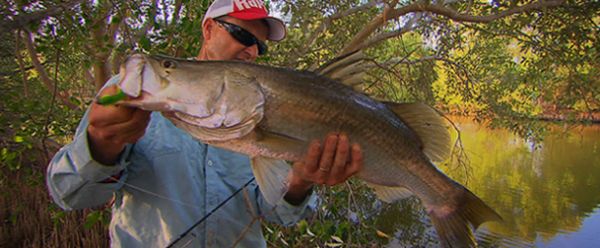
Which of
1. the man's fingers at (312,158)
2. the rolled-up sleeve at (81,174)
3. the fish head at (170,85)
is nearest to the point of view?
the fish head at (170,85)

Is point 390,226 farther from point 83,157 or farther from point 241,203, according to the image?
point 83,157

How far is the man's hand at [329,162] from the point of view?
164 centimetres

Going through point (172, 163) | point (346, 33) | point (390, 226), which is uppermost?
point (346, 33)

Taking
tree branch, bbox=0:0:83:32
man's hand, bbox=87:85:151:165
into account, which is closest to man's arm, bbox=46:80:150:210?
man's hand, bbox=87:85:151:165

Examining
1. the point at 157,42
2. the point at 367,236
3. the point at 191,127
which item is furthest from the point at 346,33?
the point at 191,127

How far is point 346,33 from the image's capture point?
274 inches

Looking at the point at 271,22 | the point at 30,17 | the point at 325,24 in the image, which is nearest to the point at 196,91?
the point at 271,22

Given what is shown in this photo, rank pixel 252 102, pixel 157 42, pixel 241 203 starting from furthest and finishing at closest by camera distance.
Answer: pixel 157 42 → pixel 241 203 → pixel 252 102

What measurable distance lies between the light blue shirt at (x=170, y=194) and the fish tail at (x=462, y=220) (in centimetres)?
71

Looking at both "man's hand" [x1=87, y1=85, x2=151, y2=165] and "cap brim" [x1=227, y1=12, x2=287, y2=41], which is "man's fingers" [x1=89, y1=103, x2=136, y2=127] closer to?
"man's hand" [x1=87, y1=85, x2=151, y2=165]

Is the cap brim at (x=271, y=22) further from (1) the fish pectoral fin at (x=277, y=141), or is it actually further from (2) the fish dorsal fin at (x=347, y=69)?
(1) the fish pectoral fin at (x=277, y=141)

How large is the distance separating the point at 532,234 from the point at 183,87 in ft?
34.2

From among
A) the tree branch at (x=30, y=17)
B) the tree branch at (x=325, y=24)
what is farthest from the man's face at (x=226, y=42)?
the tree branch at (x=325, y=24)

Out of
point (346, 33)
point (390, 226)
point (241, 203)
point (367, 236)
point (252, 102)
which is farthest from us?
Result: point (390, 226)
